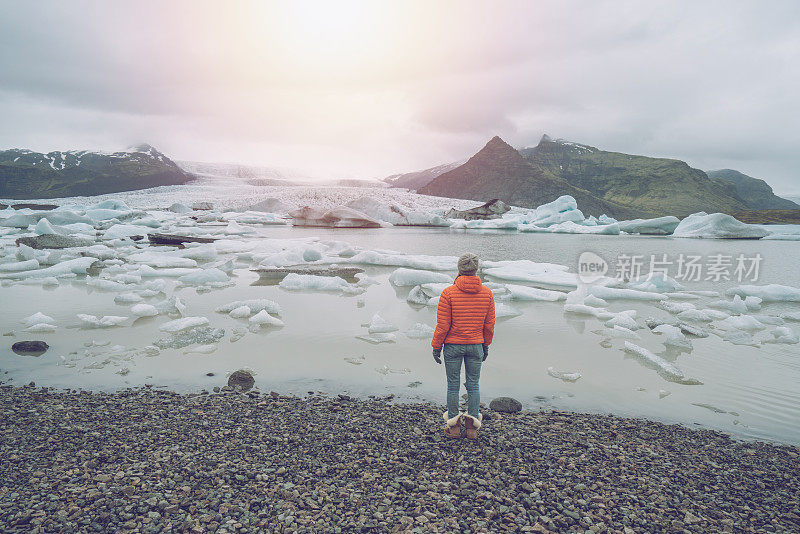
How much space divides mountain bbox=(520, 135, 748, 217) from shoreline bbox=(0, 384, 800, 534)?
13175cm

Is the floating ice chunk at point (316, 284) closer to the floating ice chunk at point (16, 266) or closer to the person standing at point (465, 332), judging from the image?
the person standing at point (465, 332)

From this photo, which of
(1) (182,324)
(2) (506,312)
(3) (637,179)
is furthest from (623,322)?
(3) (637,179)

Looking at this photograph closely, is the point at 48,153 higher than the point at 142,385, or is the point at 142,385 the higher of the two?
the point at 48,153

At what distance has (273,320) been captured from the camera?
7918mm

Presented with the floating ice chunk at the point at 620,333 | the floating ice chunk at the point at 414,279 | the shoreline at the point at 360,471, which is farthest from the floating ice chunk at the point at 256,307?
the floating ice chunk at the point at 620,333

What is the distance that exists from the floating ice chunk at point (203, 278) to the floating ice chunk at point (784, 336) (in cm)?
1265

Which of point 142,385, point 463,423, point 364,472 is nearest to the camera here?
point 364,472

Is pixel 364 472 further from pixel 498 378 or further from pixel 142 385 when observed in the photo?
pixel 142 385

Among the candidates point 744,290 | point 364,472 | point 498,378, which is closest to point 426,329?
point 498,378

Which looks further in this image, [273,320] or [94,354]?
[273,320]

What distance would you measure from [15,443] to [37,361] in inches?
110

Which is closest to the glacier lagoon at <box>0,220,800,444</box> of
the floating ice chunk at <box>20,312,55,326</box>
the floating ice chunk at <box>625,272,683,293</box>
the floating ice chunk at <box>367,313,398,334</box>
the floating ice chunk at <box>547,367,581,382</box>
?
the floating ice chunk at <box>547,367,581,382</box>

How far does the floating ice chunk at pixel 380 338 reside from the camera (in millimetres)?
7113

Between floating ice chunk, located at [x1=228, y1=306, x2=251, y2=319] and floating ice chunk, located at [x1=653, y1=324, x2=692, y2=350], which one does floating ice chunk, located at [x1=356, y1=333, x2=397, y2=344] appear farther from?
floating ice chunk, located at [x1=653, y1=324, x2=692, y2=350]
